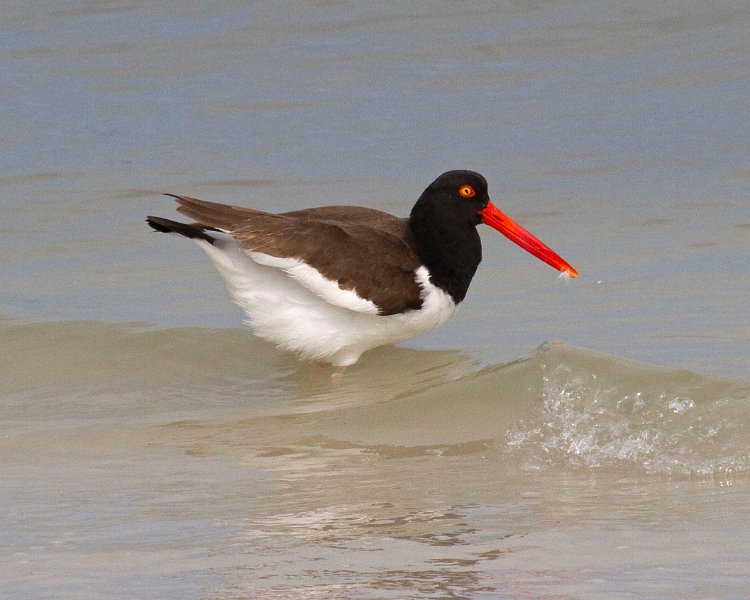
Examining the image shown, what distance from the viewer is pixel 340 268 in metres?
6.43

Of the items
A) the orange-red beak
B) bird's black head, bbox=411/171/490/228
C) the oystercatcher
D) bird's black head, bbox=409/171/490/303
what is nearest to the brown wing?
the oystercatcher

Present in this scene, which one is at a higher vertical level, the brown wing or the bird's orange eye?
the bird's orange eye

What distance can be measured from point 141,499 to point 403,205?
5.77m

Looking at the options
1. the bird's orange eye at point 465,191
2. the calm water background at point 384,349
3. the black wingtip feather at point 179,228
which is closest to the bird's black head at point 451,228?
the bird's orange eye at point 465,191

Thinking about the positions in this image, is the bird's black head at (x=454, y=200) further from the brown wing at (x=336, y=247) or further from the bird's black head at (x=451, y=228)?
the brown wing at (x=336, y=247)

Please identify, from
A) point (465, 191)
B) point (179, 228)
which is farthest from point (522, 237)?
point (179, 228)

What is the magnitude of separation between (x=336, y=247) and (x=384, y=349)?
0.97 meters

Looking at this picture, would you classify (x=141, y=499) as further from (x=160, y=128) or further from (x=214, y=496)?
(x=160, y=128)

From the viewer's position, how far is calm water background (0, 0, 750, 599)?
4.08 metres

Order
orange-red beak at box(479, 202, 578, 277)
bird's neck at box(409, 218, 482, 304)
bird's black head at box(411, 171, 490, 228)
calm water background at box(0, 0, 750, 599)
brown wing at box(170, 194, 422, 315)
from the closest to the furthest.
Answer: calm water background at box(0, 0, 750, 599), brown wing at box(170, 194, 422, 315), bird's neck at box(409, 218, 482, 304), bird's black head at box(411, 171, 490, 228), orange-red beak at box(479, 202, 578, 277)

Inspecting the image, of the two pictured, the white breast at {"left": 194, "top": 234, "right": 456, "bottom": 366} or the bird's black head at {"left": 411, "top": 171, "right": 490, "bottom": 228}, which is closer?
the white breast at {"left": 194, "top": 234, "right": 456, "bottom": 366}

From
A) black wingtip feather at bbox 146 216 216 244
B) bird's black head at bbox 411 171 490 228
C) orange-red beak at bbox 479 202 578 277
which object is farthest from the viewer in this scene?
orange-red beak at bbox 479 202 578 277

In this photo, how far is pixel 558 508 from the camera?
4434 mm

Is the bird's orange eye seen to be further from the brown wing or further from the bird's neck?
the brown wing
